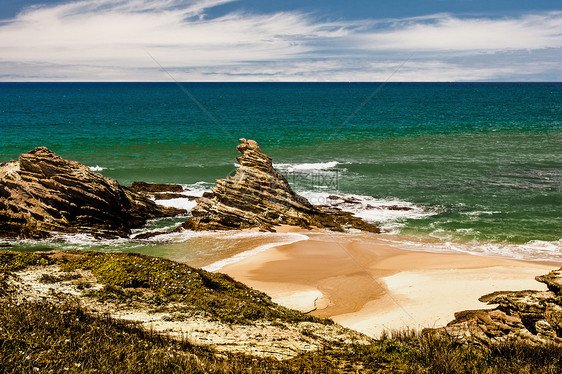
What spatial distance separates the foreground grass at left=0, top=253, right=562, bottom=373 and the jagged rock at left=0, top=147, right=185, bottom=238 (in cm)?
1422

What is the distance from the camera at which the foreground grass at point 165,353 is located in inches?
197

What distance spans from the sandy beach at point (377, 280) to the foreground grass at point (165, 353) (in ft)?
10.0

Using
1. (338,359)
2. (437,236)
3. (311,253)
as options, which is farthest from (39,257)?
(437,236)

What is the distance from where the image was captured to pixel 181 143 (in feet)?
181

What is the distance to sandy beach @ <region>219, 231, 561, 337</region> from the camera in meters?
12.1

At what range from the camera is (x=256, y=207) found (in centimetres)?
2350

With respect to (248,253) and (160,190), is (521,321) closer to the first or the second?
(248,253)

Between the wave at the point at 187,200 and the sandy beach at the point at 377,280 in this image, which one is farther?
the wave at the point at 187,200

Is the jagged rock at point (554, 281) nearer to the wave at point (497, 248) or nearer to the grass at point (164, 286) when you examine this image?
the grass at point (164, 286)

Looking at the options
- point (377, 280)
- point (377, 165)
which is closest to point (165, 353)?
point (377, 280)

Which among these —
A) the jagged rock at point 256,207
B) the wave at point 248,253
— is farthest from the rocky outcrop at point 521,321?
the jagged rock at point 256,207

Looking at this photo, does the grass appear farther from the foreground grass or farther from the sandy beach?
the sandy beach

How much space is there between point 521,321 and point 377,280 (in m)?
7.46

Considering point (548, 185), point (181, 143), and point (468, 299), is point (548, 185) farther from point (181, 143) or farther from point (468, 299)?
point (181, 143)
